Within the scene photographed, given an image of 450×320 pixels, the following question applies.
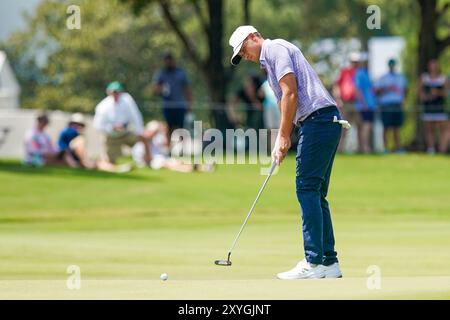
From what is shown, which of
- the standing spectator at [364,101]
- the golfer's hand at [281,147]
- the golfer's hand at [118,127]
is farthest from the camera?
the standing spectator at [364,101]

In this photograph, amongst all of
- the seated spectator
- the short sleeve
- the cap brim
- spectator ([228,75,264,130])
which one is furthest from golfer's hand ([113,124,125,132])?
the short sleeve

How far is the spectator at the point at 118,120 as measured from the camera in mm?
24531

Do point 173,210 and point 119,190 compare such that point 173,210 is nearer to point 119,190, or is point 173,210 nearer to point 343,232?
point 119,190

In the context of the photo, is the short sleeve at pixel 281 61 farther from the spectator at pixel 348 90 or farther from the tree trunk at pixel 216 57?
the tree trunk at pixel 216 57

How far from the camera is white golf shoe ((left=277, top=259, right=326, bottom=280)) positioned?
32.8 feet

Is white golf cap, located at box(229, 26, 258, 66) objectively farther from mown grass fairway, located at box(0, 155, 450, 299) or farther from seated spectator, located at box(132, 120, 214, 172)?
seated spectator, located at box(132, 120, 214, 172)

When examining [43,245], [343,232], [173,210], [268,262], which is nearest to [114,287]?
[268,262]

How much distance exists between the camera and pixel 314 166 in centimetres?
1000

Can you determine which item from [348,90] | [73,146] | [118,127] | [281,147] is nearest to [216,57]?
[348,90]

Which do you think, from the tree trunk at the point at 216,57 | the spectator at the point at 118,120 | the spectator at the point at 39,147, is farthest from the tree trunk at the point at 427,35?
the spectator at the point at 39,147

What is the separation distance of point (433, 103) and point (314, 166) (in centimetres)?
1754

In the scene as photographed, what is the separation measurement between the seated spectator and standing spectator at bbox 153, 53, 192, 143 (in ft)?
0.79

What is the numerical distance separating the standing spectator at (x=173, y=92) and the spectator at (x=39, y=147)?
253cm

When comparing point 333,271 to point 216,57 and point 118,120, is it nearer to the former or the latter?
point 118,120
